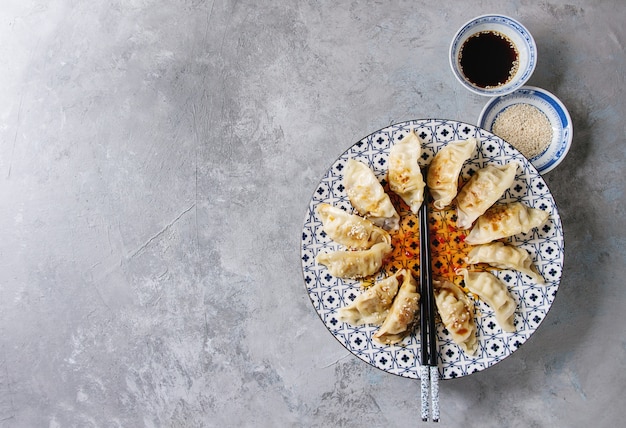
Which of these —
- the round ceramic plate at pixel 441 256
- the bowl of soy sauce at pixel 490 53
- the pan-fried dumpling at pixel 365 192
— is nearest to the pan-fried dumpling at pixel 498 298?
the round ceramic plate at pixel 441 256

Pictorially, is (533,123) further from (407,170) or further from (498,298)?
(498,298)

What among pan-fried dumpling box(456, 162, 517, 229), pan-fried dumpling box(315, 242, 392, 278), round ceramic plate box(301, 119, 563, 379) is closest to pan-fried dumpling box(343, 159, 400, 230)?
round ceramic plate box(301, 119, 563, 379)

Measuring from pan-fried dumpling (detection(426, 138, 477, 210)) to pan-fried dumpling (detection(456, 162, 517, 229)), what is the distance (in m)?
0.07

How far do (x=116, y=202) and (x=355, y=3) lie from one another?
1688 mm

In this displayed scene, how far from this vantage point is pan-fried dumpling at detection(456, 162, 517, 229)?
99.7 inches

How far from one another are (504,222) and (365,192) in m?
0.64

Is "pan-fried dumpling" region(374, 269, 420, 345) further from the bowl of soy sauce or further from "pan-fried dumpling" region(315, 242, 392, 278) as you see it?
the bowl of soy sauce

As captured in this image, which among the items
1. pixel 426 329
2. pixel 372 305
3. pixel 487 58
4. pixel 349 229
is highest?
pixel 487 58

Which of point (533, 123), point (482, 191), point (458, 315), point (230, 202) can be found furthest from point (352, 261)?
point (533, 123)

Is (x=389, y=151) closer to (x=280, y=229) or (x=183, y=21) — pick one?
(x=280, y=229)

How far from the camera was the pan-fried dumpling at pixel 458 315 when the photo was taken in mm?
2557

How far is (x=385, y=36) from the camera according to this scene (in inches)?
118

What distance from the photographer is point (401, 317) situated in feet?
8.37

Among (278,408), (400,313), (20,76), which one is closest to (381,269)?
(400,313)
